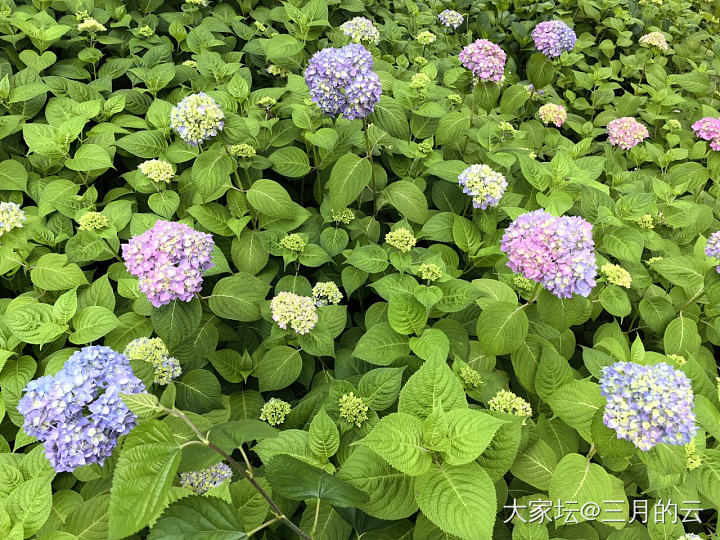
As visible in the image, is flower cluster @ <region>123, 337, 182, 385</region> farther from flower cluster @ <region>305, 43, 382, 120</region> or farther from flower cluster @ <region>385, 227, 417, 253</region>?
flower cluster @ <region>305, 43, 382, 120</region>

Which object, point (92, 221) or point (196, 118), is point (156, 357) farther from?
point (196, 118)

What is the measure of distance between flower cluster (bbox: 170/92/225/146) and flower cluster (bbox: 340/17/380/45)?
1902 mm

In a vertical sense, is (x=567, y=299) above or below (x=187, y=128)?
below

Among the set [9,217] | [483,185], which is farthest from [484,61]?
[9,217]

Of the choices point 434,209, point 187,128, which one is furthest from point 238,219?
point 434,209

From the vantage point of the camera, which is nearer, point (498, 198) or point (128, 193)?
point (498, 198)

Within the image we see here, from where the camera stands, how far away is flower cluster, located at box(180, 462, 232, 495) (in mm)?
1985

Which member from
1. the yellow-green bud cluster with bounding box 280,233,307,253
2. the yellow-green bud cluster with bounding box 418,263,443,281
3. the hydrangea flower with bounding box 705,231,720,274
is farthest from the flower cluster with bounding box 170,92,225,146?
the hydrangea flower with bounding box 705,231,720,274

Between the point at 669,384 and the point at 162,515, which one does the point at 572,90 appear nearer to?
the point at 669,384

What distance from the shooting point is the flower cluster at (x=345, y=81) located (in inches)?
114

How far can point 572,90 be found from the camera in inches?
232

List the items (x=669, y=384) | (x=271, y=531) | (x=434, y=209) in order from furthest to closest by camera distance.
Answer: (x=434, y=209), (x=271, y=531), (x=669, y=384)

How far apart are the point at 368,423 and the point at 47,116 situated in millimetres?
3474

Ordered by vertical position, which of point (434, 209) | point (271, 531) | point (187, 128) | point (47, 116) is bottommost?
point (271, 531)
